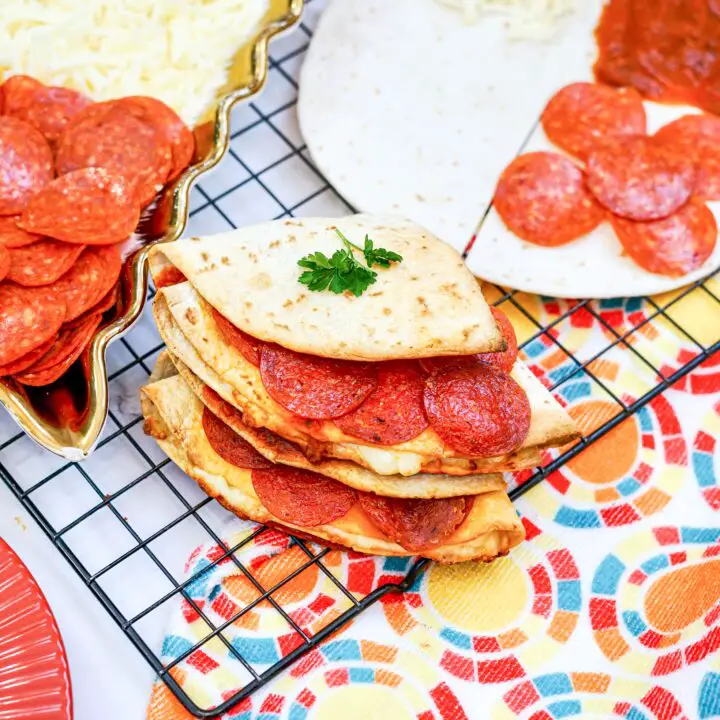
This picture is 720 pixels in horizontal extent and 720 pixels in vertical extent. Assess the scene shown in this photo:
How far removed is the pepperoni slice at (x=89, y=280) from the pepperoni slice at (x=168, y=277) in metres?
0.11

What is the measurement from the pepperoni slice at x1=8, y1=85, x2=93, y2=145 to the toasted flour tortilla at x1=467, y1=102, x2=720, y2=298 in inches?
38.8

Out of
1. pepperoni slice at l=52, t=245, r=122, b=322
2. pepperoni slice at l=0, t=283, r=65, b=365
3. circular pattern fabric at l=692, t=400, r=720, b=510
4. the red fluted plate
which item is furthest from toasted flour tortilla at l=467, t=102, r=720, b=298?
the red fluted plate

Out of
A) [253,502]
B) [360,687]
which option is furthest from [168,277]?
[360,687]

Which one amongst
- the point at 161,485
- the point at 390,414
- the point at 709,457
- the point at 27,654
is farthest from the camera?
the point at 709,457

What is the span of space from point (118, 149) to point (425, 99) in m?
0.88

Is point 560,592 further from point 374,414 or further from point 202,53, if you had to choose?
point 202,53

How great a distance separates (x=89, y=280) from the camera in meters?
2.16

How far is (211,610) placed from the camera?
6.91ft

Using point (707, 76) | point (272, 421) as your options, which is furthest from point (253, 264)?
point (707, 76)

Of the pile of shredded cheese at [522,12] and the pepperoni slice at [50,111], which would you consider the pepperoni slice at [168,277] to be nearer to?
the pepperoni slice at [50,111]

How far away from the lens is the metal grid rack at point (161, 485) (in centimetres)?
206

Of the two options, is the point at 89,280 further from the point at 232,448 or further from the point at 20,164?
the point at 232,448

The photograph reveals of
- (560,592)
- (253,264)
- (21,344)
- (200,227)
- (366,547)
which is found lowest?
(560,592)

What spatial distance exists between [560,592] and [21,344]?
1.19 m
